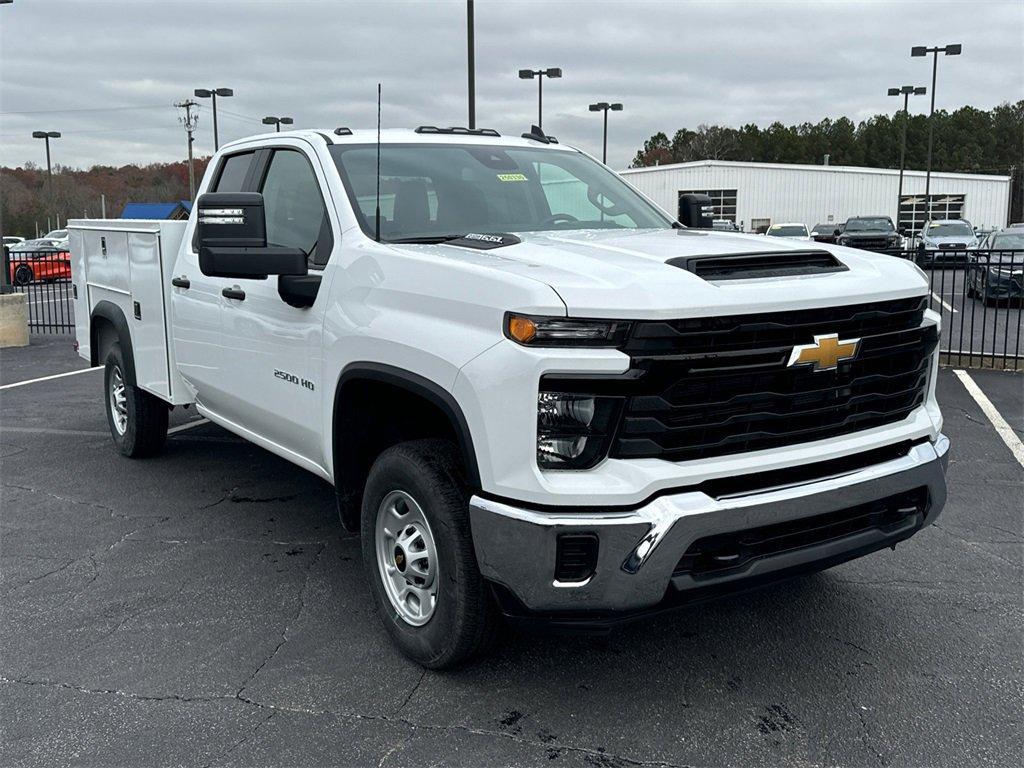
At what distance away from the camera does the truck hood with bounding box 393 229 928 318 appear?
2.82 meters

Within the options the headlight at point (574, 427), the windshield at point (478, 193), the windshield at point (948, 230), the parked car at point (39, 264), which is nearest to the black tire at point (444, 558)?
the headlight at point (574, 427)

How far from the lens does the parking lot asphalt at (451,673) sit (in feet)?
9.97

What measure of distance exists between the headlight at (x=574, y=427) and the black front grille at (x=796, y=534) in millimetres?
435

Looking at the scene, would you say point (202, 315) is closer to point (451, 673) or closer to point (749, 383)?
point (451, 673)

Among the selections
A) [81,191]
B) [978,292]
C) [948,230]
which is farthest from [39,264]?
[81,191]

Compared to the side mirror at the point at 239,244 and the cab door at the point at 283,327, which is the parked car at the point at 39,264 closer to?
the cab door at the point at 283,327

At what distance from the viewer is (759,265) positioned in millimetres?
3240

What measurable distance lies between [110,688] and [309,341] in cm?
152

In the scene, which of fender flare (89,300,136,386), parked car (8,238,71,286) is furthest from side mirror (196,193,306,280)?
parked car (8,238,71,286)

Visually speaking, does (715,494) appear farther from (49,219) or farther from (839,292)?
(49,219)

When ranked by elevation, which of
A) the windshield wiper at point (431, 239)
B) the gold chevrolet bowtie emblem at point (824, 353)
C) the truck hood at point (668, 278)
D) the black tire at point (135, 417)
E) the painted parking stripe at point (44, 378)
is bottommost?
the painted parking stripe at point (44, 378)

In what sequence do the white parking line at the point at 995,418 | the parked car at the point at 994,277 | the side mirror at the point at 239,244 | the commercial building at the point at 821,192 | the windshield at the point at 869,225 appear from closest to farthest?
the side mirror at the point at 239,244
the white parking line at the point at 995,418
the parked car at the point at 994,277
the windshield at the point at 869,225
the commercial building at the point at 821,192

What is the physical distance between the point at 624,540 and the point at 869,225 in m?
35.2

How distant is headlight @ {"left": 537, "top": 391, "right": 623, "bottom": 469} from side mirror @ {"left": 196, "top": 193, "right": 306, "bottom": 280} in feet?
4.65
